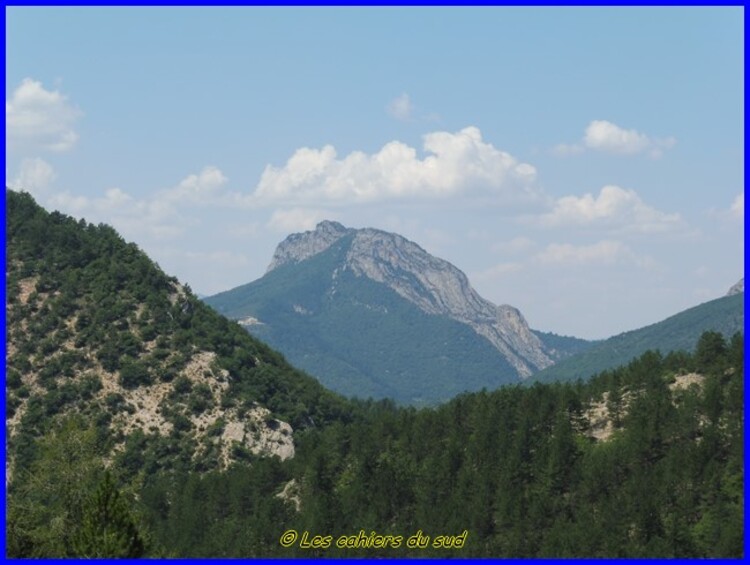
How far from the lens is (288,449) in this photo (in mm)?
138125

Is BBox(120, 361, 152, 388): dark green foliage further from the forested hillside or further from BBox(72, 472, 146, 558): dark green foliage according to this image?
BBox(72, 472, 146, 558): dark green foliage

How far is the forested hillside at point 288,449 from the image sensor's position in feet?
267

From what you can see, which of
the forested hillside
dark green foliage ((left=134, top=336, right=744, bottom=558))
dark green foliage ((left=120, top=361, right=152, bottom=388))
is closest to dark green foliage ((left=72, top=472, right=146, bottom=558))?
the forested hillside

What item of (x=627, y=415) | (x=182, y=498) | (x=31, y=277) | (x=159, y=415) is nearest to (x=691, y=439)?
(x=627, y=415)

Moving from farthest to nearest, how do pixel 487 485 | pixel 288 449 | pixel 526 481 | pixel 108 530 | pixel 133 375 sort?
pixel 133 375
pixel 288 449
pixel 526 481
pixel 487 485
pixel 108 530

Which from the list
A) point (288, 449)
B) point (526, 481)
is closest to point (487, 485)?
point (526, 481)

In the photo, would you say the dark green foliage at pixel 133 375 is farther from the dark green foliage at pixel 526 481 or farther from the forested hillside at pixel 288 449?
the dark green foliage at pixel 526 481

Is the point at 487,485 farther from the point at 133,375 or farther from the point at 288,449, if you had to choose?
the point at 133,375

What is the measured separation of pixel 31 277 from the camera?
155 metres

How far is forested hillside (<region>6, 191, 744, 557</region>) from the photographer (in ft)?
267

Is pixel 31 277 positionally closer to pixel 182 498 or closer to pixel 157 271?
pixel 157 271

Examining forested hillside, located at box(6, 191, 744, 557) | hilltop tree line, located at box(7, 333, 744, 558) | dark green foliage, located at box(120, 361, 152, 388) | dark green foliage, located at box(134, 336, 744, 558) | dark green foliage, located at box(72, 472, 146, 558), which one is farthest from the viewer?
dark green foliage, located at box(120, 361, 152, 388)

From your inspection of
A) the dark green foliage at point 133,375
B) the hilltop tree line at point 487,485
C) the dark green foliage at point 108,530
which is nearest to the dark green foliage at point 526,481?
Result: the hilltop tree line at point 487,485

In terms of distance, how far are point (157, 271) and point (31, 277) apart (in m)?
16.5
